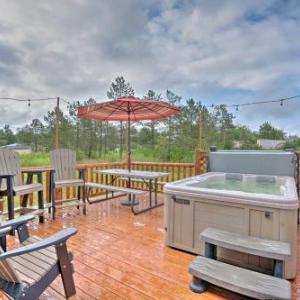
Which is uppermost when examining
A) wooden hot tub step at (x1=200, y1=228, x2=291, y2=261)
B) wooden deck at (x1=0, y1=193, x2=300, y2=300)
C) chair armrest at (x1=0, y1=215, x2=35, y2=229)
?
chair armrest at (x1=0, y1=215, x2=35, y2=229)

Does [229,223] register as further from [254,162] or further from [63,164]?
[63,164]

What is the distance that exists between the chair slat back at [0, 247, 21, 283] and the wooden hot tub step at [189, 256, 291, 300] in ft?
4.27

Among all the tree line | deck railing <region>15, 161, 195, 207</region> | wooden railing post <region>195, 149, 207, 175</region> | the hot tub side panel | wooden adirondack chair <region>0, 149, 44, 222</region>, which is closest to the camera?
the hot tub side panel

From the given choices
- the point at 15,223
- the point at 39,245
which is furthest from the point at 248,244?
the point at 15,223

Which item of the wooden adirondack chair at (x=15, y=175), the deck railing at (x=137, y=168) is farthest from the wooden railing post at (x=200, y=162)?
the wooden adirondack chair at (x=15, y=175)

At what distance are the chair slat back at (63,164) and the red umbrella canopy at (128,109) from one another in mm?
874

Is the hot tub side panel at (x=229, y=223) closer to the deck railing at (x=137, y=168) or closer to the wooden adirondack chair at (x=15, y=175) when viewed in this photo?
the wooden adirondack chair at (x=15, y=175)

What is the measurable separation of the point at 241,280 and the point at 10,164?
3.39 metres

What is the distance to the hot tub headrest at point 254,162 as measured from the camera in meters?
3.93

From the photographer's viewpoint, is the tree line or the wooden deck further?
the tree line

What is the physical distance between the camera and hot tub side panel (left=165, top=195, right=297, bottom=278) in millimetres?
2195

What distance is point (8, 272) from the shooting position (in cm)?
140

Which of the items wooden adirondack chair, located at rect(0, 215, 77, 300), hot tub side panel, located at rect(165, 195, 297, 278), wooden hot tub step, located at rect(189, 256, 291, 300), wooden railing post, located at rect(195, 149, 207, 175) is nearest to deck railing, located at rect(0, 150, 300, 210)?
wooden railing post, located at rect(195, 149, 207, 175)

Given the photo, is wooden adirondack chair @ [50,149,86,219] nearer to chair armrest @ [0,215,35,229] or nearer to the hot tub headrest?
chair armrest @ [0,215,35,229]
